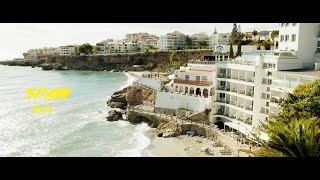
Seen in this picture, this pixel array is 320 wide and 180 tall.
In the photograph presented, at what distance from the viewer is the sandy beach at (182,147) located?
15148 mm

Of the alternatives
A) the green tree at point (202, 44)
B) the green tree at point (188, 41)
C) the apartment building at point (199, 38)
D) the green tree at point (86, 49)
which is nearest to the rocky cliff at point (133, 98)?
the green tree at point (202, 44)

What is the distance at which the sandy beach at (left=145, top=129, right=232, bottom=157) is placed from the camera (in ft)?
49.7

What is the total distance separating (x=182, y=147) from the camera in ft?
53.8

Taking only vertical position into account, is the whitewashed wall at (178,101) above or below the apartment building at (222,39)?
below

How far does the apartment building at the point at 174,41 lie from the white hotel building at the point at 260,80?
46.4 meters

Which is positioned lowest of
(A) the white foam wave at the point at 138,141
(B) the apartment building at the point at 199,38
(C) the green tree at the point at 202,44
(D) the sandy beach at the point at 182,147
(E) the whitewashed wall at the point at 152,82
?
(A) the white foam wave at the point at 138,141

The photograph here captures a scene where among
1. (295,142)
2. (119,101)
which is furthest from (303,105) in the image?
(119,101)

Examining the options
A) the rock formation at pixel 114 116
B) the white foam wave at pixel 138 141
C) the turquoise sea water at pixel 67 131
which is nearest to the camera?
the white foam wave at pixel 138 141

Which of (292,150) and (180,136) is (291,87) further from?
(292,150)

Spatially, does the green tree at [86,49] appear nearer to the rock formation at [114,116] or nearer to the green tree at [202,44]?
the green tree at [202,44]
